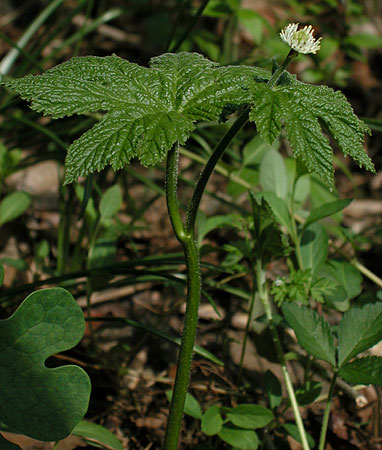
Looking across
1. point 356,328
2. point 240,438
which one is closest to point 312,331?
point 356,328

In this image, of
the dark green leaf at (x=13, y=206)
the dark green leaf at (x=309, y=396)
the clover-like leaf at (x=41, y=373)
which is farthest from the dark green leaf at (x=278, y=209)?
the dark green leaf at (x=13, y=206)

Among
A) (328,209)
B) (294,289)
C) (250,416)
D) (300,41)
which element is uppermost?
(300,41)

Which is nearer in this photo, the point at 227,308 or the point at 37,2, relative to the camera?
the point at 227,308

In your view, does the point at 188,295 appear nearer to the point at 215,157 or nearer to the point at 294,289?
the point at 215,157

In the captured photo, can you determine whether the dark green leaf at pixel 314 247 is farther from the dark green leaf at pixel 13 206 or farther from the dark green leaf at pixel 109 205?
the dark green leaf at pixel 13 206

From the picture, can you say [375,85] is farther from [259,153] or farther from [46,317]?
[46,317]

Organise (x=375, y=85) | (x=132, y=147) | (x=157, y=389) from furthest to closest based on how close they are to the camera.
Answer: (x=375, y=85), (x=157, y=389), (x=132, y=147)

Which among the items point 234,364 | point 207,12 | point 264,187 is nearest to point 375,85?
point 207,12
